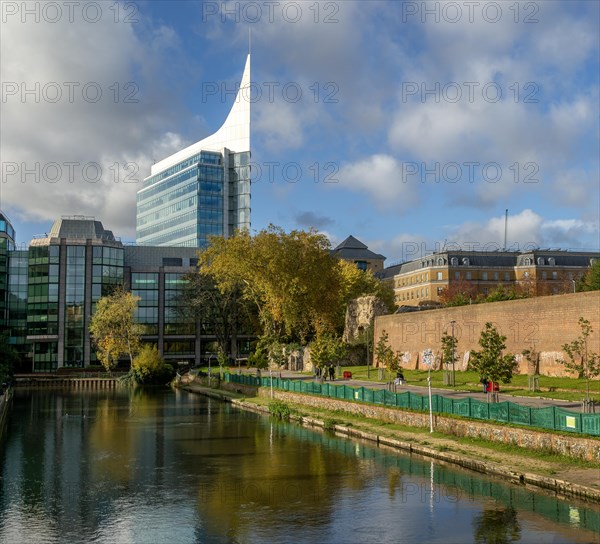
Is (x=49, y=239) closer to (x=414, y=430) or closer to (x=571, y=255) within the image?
(x=414, y=430)

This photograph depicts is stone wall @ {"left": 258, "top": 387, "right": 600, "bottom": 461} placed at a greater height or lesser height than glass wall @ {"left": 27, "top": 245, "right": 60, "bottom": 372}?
lesser

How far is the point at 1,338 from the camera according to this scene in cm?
6788

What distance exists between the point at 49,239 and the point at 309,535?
99.6 m

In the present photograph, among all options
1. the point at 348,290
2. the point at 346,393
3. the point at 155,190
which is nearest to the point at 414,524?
the point at 346,393

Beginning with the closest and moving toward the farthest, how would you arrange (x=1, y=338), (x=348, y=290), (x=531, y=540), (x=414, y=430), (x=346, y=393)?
(x=531, y=540) < (x=414, y=430) < (x=346, y=393) < (x=1, y=338) < (x=348, y=290)

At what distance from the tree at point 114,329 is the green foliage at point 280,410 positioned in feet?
158

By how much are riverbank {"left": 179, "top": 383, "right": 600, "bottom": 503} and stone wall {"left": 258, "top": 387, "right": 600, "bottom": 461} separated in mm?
343

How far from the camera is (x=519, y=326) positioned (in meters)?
56.3

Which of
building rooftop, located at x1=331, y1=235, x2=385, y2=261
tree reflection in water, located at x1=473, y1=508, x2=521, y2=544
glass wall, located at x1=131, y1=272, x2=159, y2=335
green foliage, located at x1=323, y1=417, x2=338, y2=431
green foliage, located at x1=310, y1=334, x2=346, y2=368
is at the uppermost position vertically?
building rooftop, located at x1=331, y1=235, x2=385, y2=261

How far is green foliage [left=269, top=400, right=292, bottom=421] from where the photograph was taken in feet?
178

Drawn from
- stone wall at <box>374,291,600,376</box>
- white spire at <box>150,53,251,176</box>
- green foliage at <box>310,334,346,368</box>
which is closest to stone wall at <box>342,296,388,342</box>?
stone wall at <box>374,291,600,376</box>

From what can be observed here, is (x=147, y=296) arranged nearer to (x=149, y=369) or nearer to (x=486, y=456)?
(x=149, y=369)

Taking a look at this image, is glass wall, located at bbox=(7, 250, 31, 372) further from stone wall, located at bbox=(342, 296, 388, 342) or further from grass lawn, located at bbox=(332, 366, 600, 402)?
grass lawn, located at bbox=(332, 366, 600, 402)

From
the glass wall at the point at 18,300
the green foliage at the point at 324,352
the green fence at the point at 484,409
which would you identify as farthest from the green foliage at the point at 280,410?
the glass wall at the point at 18,300
